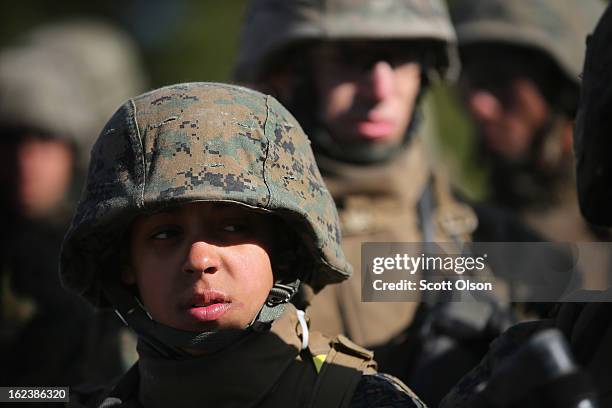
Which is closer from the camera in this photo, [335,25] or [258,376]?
[258,376]

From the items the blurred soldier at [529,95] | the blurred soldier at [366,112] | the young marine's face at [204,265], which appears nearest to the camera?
the young marine's face at [204,265]

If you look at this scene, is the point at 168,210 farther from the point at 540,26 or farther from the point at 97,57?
the point at 97,57

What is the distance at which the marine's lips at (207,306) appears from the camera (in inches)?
147

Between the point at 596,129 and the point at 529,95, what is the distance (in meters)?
3.94

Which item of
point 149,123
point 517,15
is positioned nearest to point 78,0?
point 517,15

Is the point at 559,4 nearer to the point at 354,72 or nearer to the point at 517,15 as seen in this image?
the point at 517,15

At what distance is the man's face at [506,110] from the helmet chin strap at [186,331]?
3.51 meters

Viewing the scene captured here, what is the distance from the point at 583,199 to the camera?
3605mm

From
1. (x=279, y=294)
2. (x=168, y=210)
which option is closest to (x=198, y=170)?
(x=168, y=210)

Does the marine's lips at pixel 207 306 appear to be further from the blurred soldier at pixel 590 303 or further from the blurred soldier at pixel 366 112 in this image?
the blurred soldier at pixel 366 112

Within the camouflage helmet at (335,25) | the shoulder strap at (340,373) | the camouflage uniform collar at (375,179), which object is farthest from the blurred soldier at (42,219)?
the shoulder strap at (340,373)

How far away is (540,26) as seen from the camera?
24.7 ft

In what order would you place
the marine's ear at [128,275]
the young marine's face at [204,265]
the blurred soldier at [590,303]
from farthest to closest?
1. the marine's ear at [128,275]
2. the young marine's face at [204,265]
3. the blurred soldier at [590,303]

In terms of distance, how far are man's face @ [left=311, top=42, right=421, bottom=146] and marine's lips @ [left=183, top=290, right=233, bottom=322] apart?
182 centimetres
